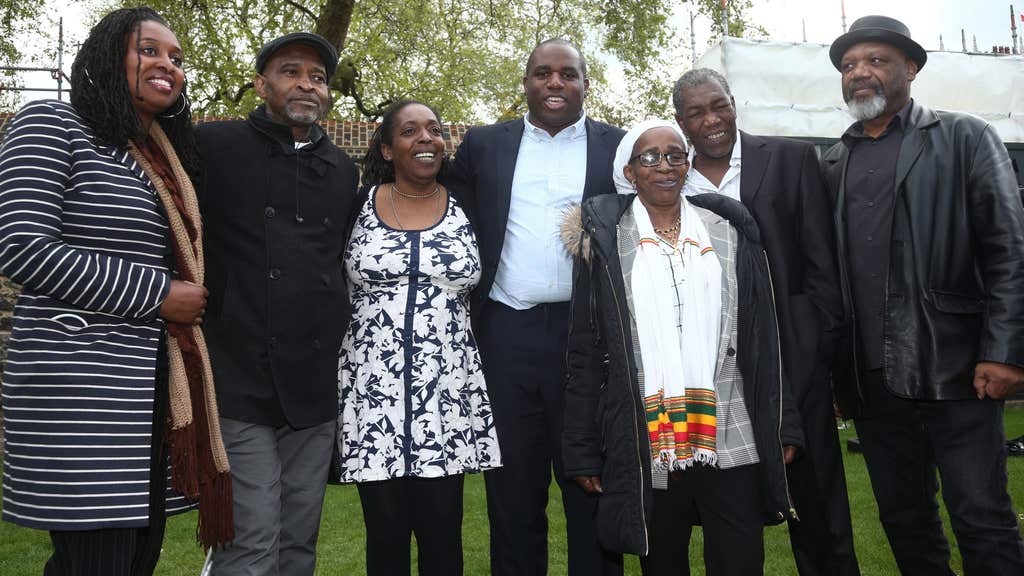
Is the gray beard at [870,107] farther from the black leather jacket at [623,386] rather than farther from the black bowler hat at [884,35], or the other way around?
the black leather jacket at [623,386]

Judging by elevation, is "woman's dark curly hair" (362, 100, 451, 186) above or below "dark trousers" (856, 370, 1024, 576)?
above

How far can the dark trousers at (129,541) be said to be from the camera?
2.41 m

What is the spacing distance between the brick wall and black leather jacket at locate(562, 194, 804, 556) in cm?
504

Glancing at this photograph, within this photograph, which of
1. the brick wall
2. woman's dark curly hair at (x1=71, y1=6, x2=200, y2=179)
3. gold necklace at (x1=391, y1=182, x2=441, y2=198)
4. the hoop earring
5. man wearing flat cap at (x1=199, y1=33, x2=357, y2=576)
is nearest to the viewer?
woman's dark curly hair at (x1=71, y1=6, x2=200, y2=179)

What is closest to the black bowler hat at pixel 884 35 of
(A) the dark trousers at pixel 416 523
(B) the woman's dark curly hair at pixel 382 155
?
(B) the woman's dark curly hair at pixel 382 155

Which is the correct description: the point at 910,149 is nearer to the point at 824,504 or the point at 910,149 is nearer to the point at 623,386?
the point at 824,504

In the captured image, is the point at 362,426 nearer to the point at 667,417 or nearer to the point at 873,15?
the point at 667,417

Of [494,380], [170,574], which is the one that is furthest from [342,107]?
[494,380]

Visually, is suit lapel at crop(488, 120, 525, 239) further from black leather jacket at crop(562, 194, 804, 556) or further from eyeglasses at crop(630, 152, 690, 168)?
eyeglasses at crop(630, 152, 690, 168)

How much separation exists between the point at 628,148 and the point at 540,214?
1.97 feet

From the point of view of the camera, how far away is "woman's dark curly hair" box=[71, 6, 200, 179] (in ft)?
8.44

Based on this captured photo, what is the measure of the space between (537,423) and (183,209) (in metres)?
1.79

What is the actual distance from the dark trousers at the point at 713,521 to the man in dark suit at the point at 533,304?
19.5 inches

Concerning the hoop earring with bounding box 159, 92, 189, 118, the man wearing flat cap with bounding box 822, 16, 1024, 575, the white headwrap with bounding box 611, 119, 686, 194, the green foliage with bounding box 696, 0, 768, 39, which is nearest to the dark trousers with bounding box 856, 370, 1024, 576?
the man wearing flat cap with bounding box 822, 16, 1024, 575
